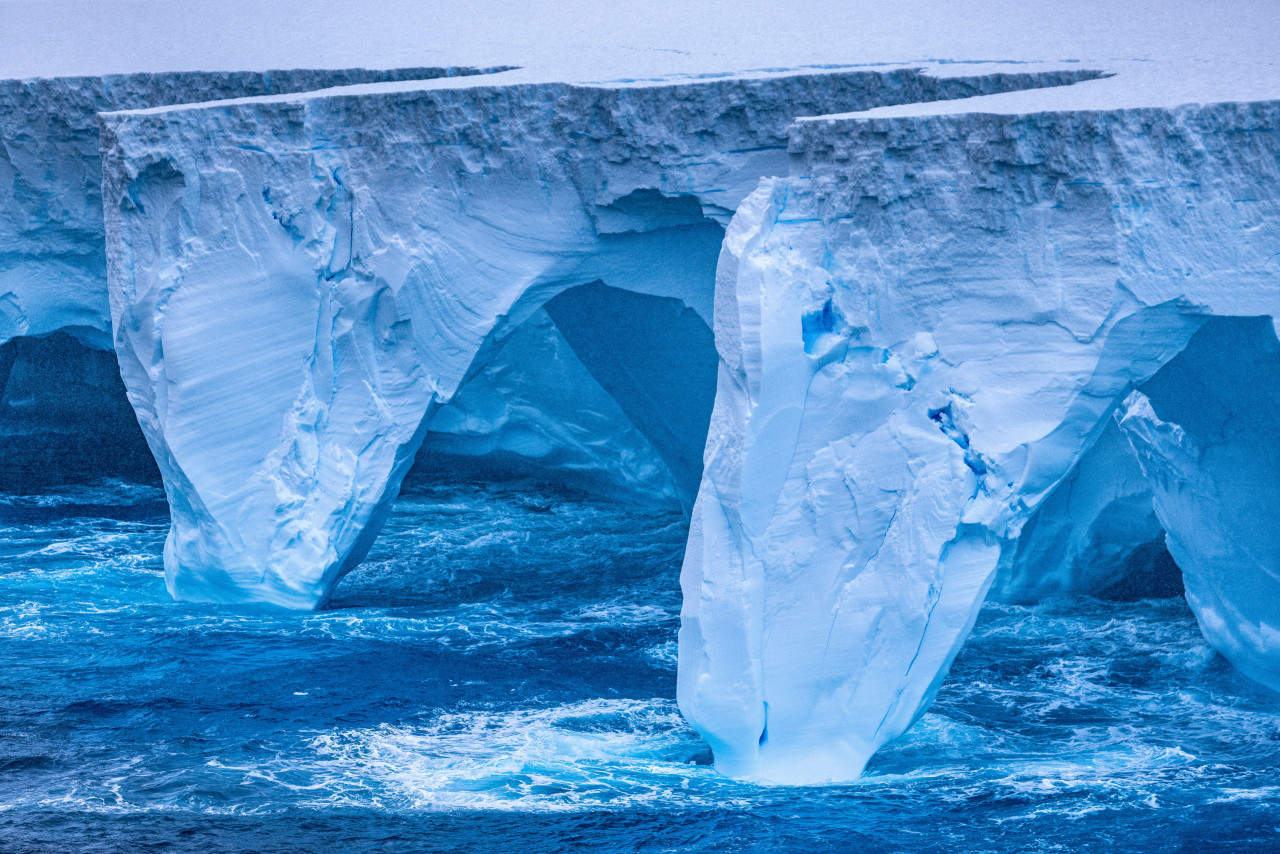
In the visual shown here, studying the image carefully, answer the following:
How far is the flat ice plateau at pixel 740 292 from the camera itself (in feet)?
27.2

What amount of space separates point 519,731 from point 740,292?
309cm

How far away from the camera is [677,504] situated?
50.9 ft

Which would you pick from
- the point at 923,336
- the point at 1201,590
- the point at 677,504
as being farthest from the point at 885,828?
the point at 677,504

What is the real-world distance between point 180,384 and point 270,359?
66 cm

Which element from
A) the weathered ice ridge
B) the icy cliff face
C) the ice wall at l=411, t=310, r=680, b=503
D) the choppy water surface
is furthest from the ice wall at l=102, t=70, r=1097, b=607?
the ice wall at l=411, t=310, r=680, b=503

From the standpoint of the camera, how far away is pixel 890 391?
337 inches

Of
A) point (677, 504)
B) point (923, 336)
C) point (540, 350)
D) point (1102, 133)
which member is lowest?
point (677, 504)

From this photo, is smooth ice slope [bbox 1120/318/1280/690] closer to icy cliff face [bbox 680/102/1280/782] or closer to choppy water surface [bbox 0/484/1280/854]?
icy cliff face [bbox 680/102/1280/782]

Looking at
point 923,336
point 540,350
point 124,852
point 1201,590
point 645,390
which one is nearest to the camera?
point 124,852

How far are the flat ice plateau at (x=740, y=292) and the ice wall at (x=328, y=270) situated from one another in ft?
0.09

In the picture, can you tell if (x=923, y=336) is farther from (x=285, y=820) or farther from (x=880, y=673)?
(x=285, y=820)

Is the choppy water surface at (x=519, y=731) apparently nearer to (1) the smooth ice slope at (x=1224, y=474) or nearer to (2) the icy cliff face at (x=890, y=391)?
(1) the smooth ice slope at (x=1224, y=474)

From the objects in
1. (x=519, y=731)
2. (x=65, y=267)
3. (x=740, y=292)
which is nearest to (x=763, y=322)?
(x=740, y=292)

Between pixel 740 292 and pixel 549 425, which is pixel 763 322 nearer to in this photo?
pixel 740 292
